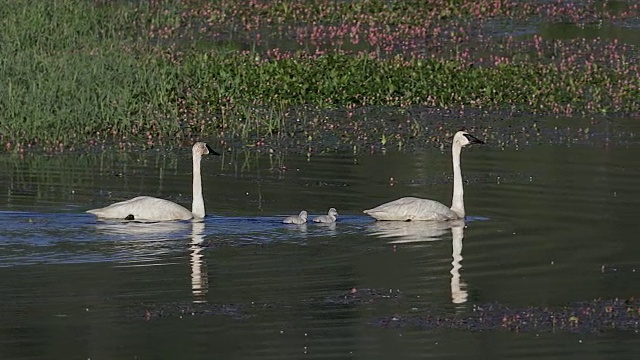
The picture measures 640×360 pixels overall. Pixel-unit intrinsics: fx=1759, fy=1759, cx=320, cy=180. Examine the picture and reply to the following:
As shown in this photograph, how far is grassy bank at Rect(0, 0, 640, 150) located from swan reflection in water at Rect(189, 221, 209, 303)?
647 centimetres

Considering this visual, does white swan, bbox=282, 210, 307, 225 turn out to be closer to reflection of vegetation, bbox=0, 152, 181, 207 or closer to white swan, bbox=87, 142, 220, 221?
white swan, bbox=87, 142, 220, 221

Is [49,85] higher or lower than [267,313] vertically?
higher

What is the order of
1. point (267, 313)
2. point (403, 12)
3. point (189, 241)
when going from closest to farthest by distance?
point (267, 313) < point (189, 241) < point (403, 12)

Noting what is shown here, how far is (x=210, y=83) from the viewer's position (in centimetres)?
2867

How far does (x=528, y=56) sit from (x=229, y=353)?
19.7 metres

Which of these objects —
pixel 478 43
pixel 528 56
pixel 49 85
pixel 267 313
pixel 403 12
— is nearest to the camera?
pixel 267 313

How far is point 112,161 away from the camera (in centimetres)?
2380

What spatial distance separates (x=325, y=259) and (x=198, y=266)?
126 centimetres

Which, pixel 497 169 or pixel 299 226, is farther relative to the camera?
pixel 497 169

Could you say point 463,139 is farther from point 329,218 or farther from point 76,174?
point 76,174

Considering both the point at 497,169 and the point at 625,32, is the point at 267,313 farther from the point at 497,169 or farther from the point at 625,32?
the point at 625,32

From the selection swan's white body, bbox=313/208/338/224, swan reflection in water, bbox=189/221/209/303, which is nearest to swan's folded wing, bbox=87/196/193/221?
swan reflection in water, bbox=189/221/209/303

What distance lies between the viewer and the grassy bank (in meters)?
25.8


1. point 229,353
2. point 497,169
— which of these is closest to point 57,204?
point 497,169
